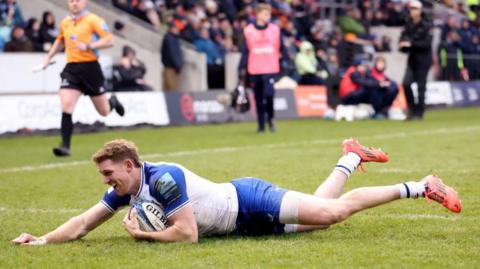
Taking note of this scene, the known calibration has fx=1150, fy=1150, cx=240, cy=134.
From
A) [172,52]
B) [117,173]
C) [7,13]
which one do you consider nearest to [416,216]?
[117,173]

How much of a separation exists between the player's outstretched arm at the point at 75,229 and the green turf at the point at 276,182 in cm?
10

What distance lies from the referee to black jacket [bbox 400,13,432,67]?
10056 mm

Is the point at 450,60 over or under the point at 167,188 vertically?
under

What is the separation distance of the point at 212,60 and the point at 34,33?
233 inches

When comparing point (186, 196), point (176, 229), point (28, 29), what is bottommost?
point (176, 229)

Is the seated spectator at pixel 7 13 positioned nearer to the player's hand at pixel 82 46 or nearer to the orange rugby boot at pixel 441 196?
the player's hand at pixel 82 46

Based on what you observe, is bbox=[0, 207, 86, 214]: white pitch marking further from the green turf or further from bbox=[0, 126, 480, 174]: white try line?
bbox=[0, 126, 480, 174]: white try line

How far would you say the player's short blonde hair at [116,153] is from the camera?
7648mm

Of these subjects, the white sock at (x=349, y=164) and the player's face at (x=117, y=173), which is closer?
the player's face at (x=117, y=173)

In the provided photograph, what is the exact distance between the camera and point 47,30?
23688 mm

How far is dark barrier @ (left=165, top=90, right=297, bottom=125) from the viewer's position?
74.3 feet

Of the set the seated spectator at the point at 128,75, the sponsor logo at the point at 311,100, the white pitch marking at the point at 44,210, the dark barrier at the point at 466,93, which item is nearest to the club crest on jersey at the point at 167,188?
the white pitch marking at the point at 44,210

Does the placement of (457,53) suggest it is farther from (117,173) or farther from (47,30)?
(117,173)

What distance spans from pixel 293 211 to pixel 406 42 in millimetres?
16057
